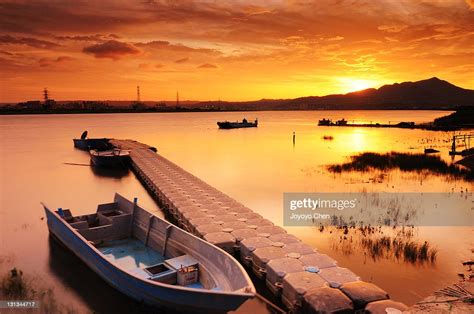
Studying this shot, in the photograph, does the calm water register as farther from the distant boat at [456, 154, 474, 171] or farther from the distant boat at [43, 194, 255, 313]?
the distant boat at [456, 154, 474, 171]

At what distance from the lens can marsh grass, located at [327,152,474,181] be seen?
3583cm

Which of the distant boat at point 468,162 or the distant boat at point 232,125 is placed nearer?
the distant boat at point 468,162

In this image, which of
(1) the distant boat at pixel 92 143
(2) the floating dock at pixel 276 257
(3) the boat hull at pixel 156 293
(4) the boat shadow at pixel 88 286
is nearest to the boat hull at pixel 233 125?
(1) the distant boat at pixel 92 143

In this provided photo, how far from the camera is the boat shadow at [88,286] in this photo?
12.2 meters

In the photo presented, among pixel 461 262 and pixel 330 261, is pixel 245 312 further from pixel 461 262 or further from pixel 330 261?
pixel 461 262

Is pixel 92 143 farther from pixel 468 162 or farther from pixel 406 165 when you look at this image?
pixel 468 162

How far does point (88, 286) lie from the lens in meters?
14.1

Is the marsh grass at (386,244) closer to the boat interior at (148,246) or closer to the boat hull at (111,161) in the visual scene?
the boat interior at (148,246)

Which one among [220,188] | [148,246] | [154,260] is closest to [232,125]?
[220,188]

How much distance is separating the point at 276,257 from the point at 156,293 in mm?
4715

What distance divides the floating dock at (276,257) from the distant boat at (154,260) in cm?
207

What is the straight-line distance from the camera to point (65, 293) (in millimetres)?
13828

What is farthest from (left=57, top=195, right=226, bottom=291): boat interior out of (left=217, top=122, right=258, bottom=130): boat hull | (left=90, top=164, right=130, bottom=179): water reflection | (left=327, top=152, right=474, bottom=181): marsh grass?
(left=217, top=122, right=258, bottom=130): boat hull

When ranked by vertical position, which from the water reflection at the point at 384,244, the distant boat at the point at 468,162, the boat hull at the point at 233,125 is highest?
the boat hull at the point at 233,125
